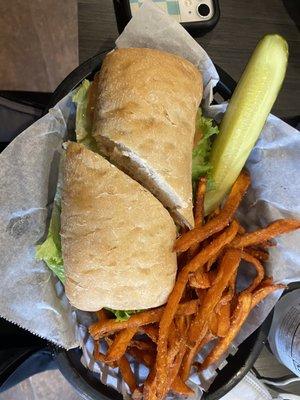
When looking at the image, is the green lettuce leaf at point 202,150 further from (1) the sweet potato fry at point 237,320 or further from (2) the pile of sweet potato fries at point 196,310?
(1) the sweet potato fry at point 237,320

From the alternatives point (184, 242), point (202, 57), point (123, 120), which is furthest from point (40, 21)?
point (184, 242)

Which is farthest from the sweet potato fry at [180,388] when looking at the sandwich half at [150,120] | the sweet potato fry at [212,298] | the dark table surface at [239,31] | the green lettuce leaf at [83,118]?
the dark table surface at [239,31]

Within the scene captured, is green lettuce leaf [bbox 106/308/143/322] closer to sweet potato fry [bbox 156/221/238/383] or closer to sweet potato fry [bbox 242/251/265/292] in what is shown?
sweet potato fry [bbox 156/221/238/383]

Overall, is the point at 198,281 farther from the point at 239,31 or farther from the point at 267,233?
the point at 239,31

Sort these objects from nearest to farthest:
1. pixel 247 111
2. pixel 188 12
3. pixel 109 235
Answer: pixel 109 235
pixel 247 111
pixel 188 12

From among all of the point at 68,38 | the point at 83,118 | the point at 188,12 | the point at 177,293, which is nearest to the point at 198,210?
the point at 177,293

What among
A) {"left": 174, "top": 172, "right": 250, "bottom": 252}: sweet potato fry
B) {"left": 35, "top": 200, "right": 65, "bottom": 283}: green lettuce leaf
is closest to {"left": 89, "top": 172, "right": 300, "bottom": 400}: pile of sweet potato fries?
{"left": 174, "top": 172, "right": 250, "bottom": 252}: sweet potato fry

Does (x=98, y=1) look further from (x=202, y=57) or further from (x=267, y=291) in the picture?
(x=267, y=291)
